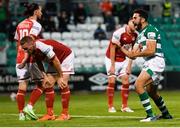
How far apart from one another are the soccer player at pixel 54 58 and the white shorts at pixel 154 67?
69.3 inches

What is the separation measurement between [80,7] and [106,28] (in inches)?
62.3

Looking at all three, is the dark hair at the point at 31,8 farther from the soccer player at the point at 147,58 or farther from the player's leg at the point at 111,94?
the player's leg at the point at 111,94

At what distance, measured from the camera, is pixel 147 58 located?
14031 mm

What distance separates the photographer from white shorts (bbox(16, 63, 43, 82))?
14.9m

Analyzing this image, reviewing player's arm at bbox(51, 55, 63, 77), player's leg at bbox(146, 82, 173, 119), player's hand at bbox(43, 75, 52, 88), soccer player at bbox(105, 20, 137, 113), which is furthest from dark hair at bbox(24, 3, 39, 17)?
player's leg at bbox(146, 82, 173, 119)

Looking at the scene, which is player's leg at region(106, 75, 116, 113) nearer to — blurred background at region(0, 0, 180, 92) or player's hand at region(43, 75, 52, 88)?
player's hand at region(43, 75, 52, 88)

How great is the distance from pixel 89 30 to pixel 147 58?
1822 centimetres

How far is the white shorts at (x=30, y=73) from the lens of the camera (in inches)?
585

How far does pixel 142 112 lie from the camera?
1669cm

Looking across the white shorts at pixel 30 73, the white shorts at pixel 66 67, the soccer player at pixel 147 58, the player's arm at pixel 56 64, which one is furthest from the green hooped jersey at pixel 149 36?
the white shorts at pixel 30 73

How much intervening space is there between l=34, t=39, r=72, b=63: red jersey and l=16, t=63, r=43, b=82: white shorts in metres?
0.56

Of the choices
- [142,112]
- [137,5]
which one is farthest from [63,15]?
[142,112]

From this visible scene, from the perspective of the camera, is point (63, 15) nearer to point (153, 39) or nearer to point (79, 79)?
point (79, 79)

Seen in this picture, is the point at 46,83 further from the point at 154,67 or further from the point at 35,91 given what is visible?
the point at 154,67
